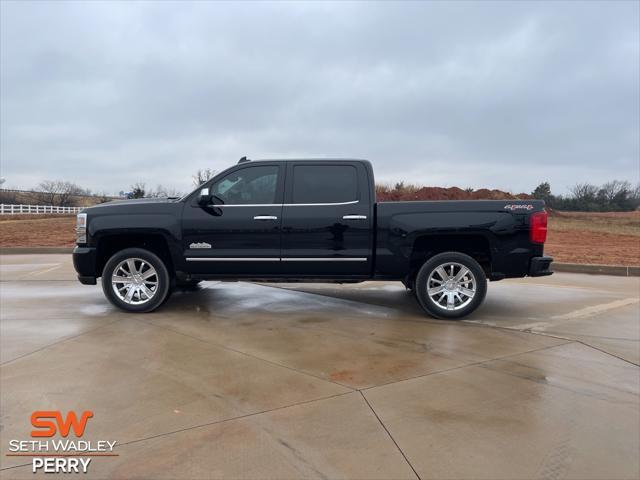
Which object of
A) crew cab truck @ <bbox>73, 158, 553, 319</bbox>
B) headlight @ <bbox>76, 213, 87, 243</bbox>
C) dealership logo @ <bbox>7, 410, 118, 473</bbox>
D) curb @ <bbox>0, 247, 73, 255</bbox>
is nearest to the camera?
dealership logo @ <bbox>7, 410, 118, 473</bbox>

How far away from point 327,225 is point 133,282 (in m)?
2.66

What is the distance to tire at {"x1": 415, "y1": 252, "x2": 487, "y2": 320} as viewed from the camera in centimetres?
540

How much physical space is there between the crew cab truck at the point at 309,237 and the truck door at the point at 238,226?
0.5 inches

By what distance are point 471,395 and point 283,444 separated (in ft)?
5.06

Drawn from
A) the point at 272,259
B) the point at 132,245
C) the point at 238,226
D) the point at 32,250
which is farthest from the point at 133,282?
the point at 32,250

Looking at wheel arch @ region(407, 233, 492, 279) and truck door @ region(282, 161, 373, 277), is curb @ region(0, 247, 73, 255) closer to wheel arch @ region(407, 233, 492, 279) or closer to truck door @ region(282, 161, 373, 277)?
truck door @ region(282, 161, 373, 277)

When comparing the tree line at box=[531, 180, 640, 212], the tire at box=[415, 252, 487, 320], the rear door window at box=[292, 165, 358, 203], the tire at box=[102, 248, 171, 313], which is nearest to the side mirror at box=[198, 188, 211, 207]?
the tire at box=[102, 248, 171, 313]

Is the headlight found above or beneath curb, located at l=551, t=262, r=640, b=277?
above

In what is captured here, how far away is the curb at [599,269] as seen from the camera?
9.42 meters

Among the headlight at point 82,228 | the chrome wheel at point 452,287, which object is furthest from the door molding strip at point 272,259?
the headlight at point 82,228

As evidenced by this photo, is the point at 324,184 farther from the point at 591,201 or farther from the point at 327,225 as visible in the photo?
the point at 591,201

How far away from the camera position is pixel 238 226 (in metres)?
5.55

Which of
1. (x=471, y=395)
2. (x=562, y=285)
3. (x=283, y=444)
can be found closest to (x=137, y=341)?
(x=283, y=444)

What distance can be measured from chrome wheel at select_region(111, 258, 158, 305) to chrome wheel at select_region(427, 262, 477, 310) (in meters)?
3.60
